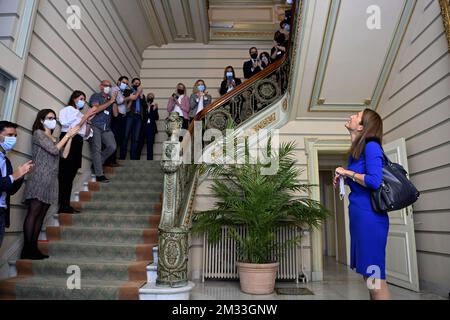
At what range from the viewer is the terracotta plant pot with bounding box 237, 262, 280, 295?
3.87 m

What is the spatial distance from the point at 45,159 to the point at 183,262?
76.5 inches

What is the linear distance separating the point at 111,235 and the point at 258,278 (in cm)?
192

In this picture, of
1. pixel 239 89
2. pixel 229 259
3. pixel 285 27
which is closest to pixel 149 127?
pixel 239 89

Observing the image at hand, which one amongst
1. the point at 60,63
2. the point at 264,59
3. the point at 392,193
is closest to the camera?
the point at 392,193

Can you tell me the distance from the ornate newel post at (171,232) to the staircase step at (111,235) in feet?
2.06

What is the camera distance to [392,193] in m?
1.72

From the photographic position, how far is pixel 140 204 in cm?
439

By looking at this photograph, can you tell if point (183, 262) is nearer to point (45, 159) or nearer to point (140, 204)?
point (140, 204)

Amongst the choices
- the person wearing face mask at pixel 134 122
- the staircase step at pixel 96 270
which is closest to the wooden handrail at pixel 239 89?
the person wearing face mask at pixel 134 122

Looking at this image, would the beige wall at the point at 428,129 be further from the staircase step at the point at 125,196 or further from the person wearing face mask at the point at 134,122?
the person wearing face mask at the point at 134,122

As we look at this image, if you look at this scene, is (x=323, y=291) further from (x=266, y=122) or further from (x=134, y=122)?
(x=134, y=122)

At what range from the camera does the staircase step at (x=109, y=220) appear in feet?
13.3

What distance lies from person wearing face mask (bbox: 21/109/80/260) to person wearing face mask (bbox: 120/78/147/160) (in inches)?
94.7
